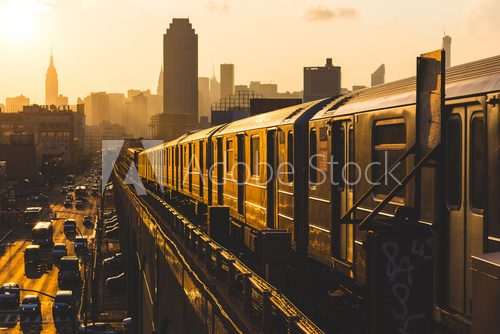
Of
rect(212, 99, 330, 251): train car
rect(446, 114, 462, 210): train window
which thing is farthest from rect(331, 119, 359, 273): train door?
rect(446, 114, 462, 210): train window

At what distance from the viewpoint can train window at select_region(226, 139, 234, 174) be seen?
2091 cm

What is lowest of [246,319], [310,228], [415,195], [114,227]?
[114,227]

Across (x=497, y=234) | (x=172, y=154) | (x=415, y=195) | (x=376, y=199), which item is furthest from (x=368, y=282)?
(x=172, y=154)

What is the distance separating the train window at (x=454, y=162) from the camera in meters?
7.86

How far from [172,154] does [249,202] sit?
21.5 m

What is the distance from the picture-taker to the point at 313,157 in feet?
43.3

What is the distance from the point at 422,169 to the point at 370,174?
6.48 feet

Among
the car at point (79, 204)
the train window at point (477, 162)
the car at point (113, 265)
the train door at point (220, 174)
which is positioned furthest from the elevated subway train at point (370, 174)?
the car at point (79, 204)

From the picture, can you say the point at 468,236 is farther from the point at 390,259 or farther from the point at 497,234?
the point at 390,259

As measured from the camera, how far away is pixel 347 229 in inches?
448

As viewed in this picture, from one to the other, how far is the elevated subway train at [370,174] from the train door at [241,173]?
0.03m

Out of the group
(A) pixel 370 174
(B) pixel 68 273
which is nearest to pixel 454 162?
(A) pixel 370 174

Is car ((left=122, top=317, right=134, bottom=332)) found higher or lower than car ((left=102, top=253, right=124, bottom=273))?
higher

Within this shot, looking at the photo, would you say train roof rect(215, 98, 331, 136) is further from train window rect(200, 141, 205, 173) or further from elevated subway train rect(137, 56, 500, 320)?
train window rect(200, 141, 205, 173)
